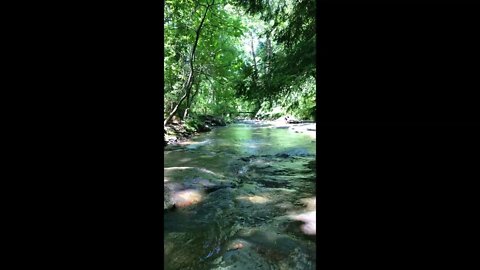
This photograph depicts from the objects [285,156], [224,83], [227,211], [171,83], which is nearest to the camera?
[227,211]

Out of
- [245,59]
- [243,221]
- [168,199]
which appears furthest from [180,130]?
[243,221]

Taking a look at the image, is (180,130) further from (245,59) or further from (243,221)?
(243,221)

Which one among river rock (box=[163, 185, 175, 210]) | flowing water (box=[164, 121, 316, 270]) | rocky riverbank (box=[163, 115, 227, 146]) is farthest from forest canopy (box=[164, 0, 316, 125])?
river rock (box=[163, 185, 175, 210])

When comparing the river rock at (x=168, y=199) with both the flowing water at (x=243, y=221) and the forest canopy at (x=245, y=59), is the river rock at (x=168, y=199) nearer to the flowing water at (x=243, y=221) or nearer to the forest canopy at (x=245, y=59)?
the flowing water at (x=243, y=221)

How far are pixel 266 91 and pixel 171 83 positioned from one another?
1084cm

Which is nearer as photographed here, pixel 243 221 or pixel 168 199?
pixel 243 221

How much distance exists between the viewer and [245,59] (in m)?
15.1

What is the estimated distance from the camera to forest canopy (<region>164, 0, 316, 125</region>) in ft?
14.9

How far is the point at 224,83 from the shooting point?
52.9 ft
